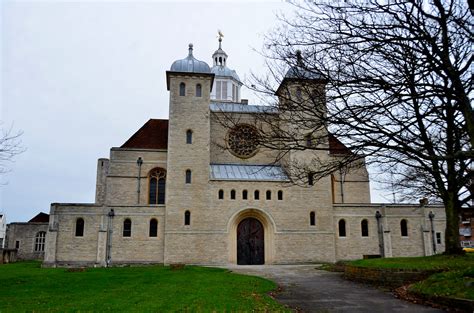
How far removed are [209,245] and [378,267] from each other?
1416 centimetres

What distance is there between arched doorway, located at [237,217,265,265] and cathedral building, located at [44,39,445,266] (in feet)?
0.23

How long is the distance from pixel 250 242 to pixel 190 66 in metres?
14.0

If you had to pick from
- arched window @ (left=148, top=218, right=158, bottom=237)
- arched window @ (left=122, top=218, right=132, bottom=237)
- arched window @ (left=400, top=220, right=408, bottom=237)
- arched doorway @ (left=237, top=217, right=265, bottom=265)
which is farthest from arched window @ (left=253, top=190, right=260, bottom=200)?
arched window @ (left=400, top=220, right=408, bottom=237)

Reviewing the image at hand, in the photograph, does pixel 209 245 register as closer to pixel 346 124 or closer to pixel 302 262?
pixel 302 262

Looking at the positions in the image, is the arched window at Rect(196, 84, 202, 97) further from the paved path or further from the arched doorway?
the paved path

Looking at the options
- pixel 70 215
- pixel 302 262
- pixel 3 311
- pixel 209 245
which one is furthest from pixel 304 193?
pixel 3 311

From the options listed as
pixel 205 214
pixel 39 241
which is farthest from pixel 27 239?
pixel 205 214

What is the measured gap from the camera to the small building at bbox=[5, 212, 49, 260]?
125 ft

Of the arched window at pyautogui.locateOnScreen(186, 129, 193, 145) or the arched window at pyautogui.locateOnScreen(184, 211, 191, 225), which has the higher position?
the arched window at pyautogui.locateOnScreen(186, 129, 193, 145)

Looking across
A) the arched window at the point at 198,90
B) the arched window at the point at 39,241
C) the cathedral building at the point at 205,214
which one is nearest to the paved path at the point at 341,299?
the cathedral building at the point at 205,214

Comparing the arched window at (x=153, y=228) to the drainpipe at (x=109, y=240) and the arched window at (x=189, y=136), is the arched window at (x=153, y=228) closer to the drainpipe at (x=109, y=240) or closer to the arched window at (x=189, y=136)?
the drainpipe at (x=109, y=240)

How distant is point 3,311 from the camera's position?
27.1ft

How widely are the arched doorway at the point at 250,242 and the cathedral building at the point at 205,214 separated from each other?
0.23 ft

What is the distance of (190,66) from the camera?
30344mm
